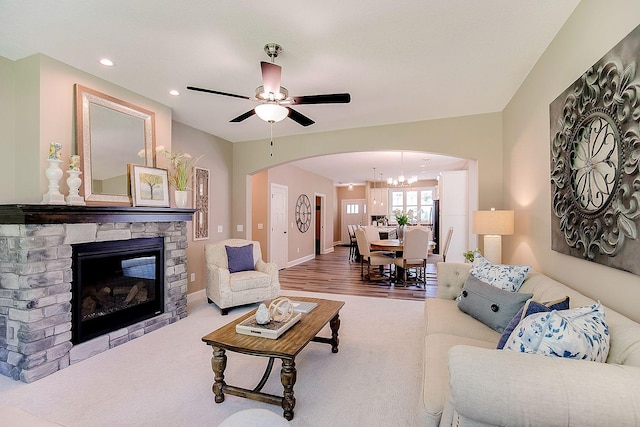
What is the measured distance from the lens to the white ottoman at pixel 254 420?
117cm

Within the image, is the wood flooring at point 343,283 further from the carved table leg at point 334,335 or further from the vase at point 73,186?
the vase at point 73,186

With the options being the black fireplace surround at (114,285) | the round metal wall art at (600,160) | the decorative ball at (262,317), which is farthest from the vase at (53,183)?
the round metal wall art at (600,160)

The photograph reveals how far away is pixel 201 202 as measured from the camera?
479 cm

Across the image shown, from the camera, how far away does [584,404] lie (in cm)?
92

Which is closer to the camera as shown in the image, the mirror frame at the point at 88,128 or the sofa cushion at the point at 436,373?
the sofa cushion at the point at 436,373

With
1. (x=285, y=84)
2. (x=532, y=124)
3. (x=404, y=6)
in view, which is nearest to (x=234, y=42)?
(x=285, y=84)

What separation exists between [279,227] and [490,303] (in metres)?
5.67

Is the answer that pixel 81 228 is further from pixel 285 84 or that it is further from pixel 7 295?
pixel 285 84

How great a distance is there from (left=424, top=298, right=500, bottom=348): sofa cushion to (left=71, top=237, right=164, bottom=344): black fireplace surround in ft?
9.87

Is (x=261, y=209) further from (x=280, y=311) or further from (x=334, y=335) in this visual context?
(x=280, y=311)

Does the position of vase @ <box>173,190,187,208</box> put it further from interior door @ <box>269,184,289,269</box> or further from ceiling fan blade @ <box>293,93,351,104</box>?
interior door @ <box>269,184,289,269</box>

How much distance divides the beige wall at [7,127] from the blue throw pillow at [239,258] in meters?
2.29

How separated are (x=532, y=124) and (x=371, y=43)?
5.59ft

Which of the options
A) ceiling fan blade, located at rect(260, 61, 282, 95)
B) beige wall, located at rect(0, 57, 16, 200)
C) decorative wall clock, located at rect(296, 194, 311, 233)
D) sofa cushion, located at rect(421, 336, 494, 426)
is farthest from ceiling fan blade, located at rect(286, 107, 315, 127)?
decorative wall clock, located at rect(296, 194, 311, 233)
